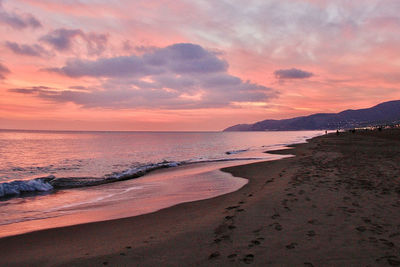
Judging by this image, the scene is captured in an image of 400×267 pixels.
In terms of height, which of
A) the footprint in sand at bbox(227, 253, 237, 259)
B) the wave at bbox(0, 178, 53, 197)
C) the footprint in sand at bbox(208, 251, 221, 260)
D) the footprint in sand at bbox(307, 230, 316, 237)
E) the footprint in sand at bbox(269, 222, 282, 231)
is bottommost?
the wave at bbox(0, 178, 53, 197)

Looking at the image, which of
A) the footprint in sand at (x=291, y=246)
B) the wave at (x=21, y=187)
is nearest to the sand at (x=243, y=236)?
the footprint in sand at (x=291, y=246)

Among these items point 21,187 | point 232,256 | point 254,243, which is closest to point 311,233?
point 254,243

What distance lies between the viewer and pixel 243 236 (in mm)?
6148

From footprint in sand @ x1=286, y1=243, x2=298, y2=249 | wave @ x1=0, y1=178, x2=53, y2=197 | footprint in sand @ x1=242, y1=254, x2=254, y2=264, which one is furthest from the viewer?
wave @ x1=0, y1=178, x2=53, y2=197

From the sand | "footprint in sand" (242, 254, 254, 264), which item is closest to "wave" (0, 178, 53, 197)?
the sand

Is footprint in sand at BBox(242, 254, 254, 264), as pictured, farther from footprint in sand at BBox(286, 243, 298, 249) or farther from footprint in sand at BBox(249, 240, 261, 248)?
footprint in sand at BBox(286, 243, 298, 249)

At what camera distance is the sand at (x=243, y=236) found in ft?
16.6

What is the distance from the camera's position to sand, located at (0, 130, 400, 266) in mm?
5066

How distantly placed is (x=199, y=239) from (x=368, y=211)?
562 centimetres

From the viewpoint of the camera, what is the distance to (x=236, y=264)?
4773mm

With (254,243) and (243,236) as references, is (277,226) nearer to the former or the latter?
(243,236)

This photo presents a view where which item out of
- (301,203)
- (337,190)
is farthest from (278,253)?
(337,190)

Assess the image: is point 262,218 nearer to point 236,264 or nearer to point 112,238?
point 236,264

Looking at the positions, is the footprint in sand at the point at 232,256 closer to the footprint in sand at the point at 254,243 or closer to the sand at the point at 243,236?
the sand at the point at 243,236
